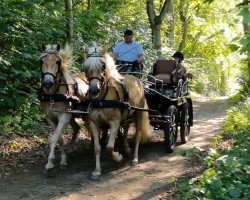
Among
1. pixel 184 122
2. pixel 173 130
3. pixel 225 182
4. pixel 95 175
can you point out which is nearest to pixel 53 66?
pixel 95 175

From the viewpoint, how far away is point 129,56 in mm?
8930

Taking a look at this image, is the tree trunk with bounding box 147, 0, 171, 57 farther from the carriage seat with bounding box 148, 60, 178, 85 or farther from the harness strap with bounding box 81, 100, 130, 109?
the harness strap with bounding box 81, 100, 130, 109

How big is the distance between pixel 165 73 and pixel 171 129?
4.79ft

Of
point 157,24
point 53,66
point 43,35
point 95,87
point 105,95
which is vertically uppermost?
point 157,24

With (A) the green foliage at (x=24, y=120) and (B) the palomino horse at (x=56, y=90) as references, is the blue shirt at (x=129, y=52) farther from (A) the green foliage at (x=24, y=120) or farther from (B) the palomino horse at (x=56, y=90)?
(A) the green foliage at (x=24, y=120)

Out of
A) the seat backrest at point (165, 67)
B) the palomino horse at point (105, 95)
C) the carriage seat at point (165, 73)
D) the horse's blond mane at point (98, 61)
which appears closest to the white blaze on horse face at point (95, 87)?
the palomino horse at point (105, 95)

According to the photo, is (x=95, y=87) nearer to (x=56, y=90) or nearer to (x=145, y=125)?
(x=56, y=90)

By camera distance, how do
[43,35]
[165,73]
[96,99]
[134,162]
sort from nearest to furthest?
[96,99]
[134,162]
[43,35]
[165,73]

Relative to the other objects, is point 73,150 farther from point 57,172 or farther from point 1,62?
point 1,62

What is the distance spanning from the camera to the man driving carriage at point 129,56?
29.0ft

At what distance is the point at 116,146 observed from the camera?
922 centimetres

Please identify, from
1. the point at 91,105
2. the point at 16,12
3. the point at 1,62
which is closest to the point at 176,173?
→ the point at 91,105

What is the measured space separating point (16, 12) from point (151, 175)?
13.7 ft

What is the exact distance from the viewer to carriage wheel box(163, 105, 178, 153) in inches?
336
